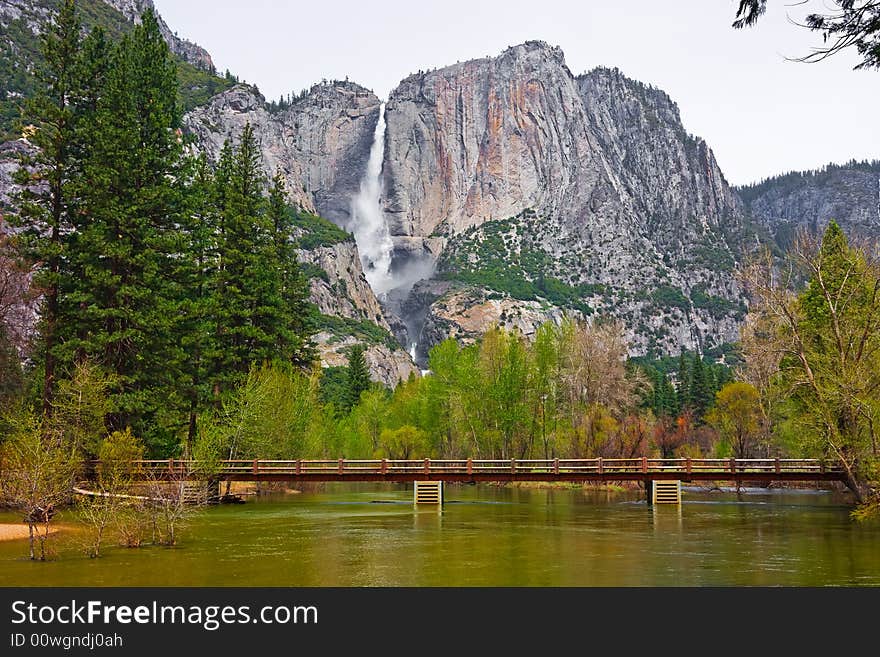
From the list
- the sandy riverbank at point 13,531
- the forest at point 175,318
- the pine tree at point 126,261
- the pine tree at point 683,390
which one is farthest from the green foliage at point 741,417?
the sandy riverbank at point 13,531

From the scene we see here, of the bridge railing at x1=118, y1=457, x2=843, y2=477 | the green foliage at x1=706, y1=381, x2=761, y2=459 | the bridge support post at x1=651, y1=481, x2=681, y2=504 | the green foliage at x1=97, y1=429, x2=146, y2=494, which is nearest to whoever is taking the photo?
the green foliage at x1=97, y1=429, x2=146, y2=494

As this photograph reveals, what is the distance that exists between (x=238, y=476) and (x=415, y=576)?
1040 inches

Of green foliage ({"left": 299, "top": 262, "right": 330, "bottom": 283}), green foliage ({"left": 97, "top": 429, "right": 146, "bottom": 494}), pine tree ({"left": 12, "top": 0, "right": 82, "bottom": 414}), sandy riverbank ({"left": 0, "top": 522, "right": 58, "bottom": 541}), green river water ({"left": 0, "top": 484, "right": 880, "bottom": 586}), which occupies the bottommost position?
green river water ({"left": 0, "top": 484, "right": 880, "bottom": 586})

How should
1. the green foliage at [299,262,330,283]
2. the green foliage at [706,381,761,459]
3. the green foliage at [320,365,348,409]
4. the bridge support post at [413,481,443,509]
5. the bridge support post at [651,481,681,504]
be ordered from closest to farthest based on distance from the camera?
the bridge support post at [413,481,443,509], the bridge support post at [651,481,681,504], the green foliage at [706,381,761,459], the green foliage at [320,365,348,409], the green foliage at [299,262,330,283]

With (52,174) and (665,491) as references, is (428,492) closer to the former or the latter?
(665,491)

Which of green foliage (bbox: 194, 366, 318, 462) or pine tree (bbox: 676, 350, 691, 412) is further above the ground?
pine tree (bbox: 676, 350, 691, 412)

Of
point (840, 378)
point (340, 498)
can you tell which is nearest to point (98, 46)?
point (340, 498)

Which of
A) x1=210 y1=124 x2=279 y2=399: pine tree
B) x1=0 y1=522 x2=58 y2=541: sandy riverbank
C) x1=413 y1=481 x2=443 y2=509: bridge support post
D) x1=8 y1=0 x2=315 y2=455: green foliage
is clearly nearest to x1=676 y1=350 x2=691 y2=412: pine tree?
x1=413 y1=481 x2=443 y2=509: bridge support post

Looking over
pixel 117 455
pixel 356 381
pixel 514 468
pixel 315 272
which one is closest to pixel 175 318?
pixel 117 455

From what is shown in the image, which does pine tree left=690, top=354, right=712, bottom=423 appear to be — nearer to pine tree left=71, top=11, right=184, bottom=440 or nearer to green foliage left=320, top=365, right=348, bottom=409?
green foliage left=320, top=365, right=348, bottom=409

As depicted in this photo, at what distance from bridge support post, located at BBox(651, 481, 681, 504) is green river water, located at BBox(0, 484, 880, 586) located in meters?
1.63

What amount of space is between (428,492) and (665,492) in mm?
14135

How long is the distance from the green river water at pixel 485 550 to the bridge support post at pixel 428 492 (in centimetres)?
108

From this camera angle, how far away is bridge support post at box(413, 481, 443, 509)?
45497mm
